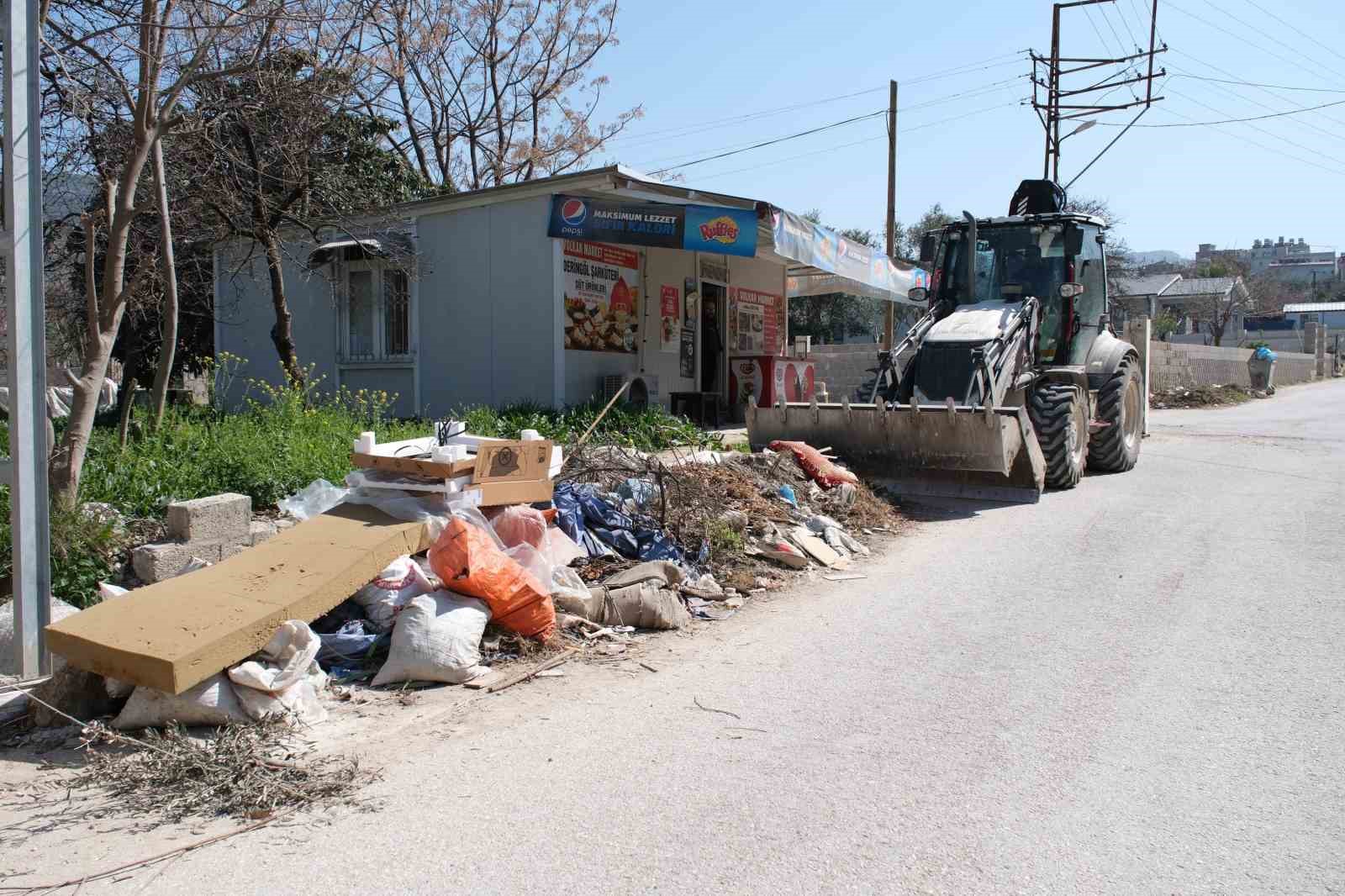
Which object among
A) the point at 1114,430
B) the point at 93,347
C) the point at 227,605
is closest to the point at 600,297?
the point at 1114,430

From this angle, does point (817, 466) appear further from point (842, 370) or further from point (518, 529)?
point (842, 370)

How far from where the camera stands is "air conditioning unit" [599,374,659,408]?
14203mm

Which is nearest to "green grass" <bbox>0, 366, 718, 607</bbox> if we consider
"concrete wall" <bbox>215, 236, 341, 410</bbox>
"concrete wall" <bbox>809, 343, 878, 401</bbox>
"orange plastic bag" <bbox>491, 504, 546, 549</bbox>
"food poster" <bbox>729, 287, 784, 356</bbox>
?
"orange plastic bag" <bbox>491, 504, 546, 549</bbox>

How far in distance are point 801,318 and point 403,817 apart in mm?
38724

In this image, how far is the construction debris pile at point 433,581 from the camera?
4.42 meters

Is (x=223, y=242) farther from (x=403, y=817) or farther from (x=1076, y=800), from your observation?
(x=1076, y=800)

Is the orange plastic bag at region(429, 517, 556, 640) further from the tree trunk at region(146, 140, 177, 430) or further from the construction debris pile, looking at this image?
the tree trunk at region(146, 140, 177, 430)

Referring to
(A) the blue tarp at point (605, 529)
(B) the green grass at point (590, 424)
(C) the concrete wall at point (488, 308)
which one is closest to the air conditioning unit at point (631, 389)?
(B) the green grass at point (590, 424)

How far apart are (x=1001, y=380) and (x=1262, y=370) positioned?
1117 inches

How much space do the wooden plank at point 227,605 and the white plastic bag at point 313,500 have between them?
97 cm

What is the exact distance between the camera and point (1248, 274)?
7112 cm

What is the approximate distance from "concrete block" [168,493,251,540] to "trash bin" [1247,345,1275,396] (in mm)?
34635

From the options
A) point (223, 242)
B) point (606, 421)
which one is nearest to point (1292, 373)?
point (606, 421)

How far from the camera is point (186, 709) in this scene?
432 cm
